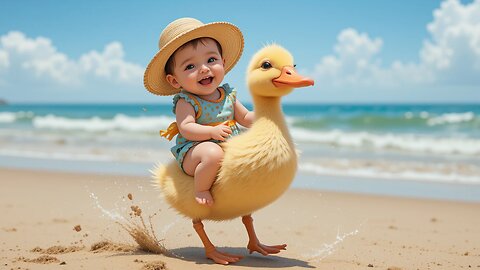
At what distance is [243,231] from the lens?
514 cm

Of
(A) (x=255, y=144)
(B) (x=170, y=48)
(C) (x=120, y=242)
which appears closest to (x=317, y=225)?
(C) (x=120, y=242)

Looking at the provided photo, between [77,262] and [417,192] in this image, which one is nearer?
[77,262]

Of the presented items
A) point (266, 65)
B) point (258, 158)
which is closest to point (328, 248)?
point (258, 158)

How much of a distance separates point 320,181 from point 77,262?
17.5ft

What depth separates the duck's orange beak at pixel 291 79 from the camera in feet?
10.6

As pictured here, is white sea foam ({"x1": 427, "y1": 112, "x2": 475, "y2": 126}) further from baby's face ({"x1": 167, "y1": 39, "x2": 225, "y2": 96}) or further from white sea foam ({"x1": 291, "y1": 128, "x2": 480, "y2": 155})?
baby's face ({"x1": 167, "y1": 39, "x2": 225, "y2": 96})

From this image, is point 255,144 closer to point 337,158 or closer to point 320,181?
point 320,181

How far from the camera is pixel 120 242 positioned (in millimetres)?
4516

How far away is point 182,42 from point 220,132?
66 centimetres

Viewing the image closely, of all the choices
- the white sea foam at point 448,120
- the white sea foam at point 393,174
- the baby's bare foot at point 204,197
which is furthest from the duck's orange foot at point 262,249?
the white sea foam at point 448,120

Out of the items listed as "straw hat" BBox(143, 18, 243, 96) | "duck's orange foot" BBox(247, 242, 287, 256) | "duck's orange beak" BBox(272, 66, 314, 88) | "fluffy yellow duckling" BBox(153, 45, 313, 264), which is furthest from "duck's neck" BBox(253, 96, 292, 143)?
"duck's orange foot" BBox(247, 242, 287, 256)

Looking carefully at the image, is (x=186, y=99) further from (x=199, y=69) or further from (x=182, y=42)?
(x=182, y=42)

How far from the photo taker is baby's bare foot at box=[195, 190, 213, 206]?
3.40 m

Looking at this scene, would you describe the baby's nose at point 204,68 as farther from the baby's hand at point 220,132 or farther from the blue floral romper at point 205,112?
the baby's hand at point 220,132
